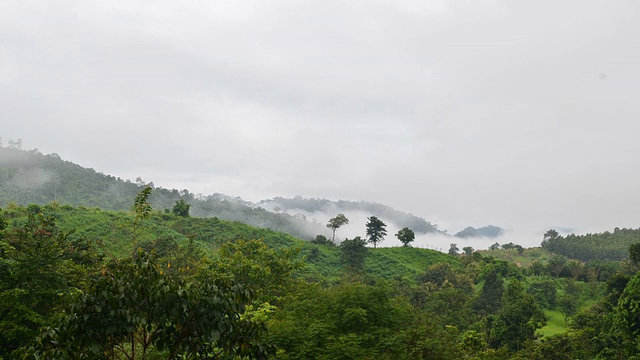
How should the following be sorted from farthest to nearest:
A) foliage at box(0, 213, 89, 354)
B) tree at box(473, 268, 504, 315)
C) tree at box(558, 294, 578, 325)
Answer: tree at box(558, 294, 578, 325), tree at box(473, 268, 504, 315), foliage at box(0, 213, 89, 354)

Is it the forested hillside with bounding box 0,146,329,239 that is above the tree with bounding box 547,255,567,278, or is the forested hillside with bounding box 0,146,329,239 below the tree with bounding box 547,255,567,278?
above

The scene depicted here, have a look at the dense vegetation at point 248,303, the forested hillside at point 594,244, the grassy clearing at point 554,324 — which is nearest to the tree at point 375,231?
the dense vegetation at point 248,303

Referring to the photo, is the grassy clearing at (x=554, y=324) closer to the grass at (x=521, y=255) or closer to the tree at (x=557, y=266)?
the tree at (x=557, y=266)

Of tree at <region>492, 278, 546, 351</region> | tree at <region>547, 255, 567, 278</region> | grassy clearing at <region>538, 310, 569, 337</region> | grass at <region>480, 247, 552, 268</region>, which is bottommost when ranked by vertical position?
grassy clearing at <region>538, 310, 569, 337</region>

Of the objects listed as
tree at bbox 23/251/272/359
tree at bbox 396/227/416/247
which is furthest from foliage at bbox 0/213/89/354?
tree at bbox 396/227/416/247

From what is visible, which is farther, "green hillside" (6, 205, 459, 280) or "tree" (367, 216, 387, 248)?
"tree" (367, 216, 387, 248)

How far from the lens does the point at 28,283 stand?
13922 millimetres

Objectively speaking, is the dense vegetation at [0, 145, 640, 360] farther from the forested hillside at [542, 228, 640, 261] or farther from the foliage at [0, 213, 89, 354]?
the forested hillside at [542, 228, 640, 261]

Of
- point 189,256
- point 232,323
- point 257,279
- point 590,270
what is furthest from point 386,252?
point 232,323

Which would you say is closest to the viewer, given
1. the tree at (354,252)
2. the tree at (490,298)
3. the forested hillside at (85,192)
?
the tree at (490,298)

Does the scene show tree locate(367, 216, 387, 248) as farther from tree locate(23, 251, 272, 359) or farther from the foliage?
tree locate(23, 251, 272, 359)

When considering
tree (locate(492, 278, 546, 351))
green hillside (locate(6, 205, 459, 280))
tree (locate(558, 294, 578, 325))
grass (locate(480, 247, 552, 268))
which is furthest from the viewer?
grass (locate(480, 247, 552, 268))

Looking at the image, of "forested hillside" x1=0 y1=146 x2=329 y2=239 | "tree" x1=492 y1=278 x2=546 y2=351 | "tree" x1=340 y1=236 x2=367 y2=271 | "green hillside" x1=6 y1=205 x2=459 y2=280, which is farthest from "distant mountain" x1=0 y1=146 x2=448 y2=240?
"tree" x1=492 y1=278 x2=546 y2=351

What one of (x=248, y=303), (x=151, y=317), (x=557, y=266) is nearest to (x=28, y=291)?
(x=151, y=317)
